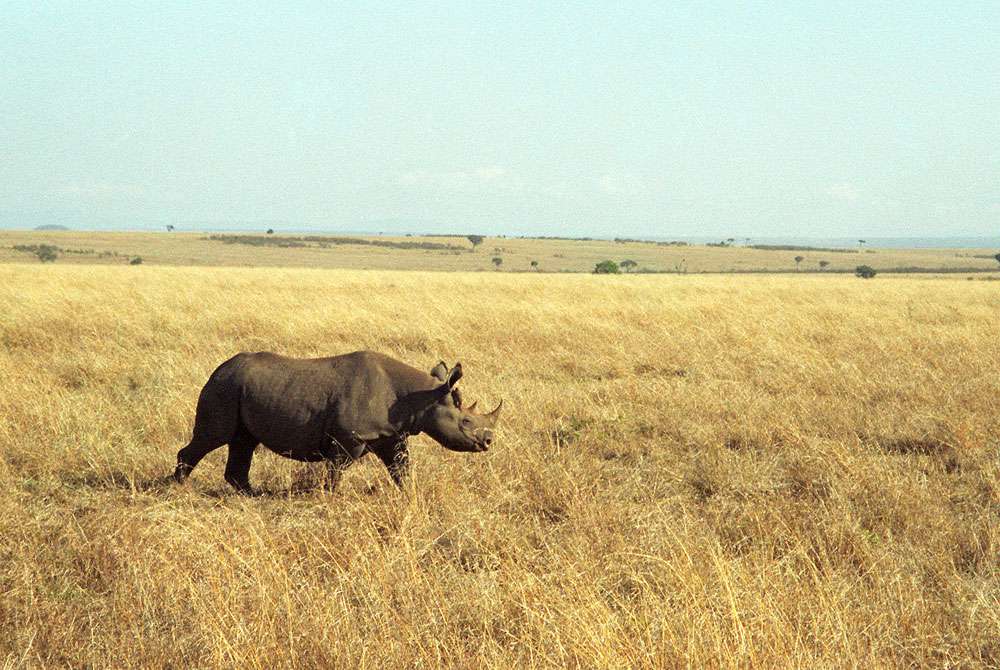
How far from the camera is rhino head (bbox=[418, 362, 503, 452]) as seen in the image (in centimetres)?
602

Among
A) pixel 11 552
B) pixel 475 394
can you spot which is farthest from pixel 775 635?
pixel 475 394

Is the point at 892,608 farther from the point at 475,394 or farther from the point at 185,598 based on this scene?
the point at 475,394

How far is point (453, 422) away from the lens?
238 inches

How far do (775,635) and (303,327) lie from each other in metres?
12.2

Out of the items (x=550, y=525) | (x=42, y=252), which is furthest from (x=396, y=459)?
(x=42, y=252)

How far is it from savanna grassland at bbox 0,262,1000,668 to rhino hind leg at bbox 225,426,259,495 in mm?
116

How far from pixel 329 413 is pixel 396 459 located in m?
0.67

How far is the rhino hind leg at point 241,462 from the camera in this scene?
20.3ft

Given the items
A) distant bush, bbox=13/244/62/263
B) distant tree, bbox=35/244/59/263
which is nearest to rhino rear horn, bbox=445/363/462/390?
distant bush, bbox=13/244/62/263

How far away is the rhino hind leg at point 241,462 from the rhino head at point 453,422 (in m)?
1.35

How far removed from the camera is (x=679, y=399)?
30.3 ft

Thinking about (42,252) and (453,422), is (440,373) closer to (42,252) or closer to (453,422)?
(453,422)

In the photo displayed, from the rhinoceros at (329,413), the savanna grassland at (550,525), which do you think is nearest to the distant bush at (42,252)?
the savanna grassland at (550,525)

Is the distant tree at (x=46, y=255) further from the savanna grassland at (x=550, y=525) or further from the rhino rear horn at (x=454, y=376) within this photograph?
the rhino rear horn at (x=454, y=376)
